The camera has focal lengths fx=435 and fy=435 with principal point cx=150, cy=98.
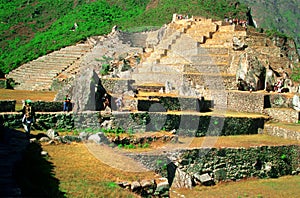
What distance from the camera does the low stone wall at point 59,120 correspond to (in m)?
13.0

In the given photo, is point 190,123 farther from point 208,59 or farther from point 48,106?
point 208,59

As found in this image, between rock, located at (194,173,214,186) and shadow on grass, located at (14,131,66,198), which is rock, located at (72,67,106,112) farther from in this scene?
shadow on grass, located at (14,131,66,198)

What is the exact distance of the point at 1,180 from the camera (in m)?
7.60

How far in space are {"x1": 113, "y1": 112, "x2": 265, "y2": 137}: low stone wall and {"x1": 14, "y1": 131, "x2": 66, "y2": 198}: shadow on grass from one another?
17.1 feet

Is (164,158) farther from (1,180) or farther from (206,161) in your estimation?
(1,180)

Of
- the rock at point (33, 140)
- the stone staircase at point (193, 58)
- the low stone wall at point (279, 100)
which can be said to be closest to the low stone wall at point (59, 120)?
the rock at point (33, 140)

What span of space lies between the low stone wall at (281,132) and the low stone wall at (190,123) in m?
0.37

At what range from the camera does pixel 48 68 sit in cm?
3350

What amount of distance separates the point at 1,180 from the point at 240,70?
19.1 m

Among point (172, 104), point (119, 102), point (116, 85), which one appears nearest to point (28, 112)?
point (119, 102)

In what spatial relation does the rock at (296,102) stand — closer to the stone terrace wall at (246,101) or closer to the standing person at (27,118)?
the stone terrace wall at (246,101)

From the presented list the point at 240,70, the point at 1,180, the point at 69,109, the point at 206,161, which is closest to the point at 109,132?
the point at 69,109

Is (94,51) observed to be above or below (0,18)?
below

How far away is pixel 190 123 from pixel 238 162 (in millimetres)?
2500
